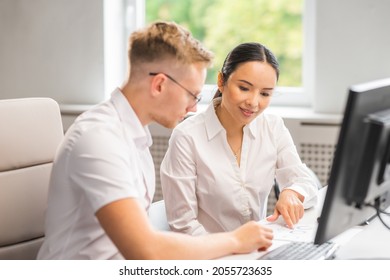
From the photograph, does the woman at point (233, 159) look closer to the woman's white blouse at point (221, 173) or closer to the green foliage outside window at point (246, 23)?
the woman's white blouse at point (221, 173)

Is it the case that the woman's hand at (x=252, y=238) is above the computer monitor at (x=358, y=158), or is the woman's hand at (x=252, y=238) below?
below

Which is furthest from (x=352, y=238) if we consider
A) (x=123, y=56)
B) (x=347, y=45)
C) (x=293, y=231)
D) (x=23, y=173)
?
(x=123, y=56)

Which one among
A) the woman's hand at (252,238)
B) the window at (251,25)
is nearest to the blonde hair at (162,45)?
the woman's hand at (252,238)

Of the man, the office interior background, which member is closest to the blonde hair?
the man

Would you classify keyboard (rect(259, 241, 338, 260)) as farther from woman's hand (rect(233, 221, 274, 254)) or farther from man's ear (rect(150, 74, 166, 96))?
man's ear (rect(150, 74, 166, 96))

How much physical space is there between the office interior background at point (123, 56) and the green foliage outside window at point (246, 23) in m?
0.05

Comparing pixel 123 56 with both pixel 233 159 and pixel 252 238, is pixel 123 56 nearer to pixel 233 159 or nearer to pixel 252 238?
pixel 233 159

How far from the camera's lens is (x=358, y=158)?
1.32 metres

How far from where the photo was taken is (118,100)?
5.17ft

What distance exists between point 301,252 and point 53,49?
104 inches

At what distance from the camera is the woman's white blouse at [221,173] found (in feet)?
6.61

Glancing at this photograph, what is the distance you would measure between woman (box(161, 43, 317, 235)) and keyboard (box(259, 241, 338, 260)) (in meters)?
0.39

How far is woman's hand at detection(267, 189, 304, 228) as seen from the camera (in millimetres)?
1836

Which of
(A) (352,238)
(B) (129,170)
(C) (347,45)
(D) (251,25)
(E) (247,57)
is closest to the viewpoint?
(B) (129,170)
